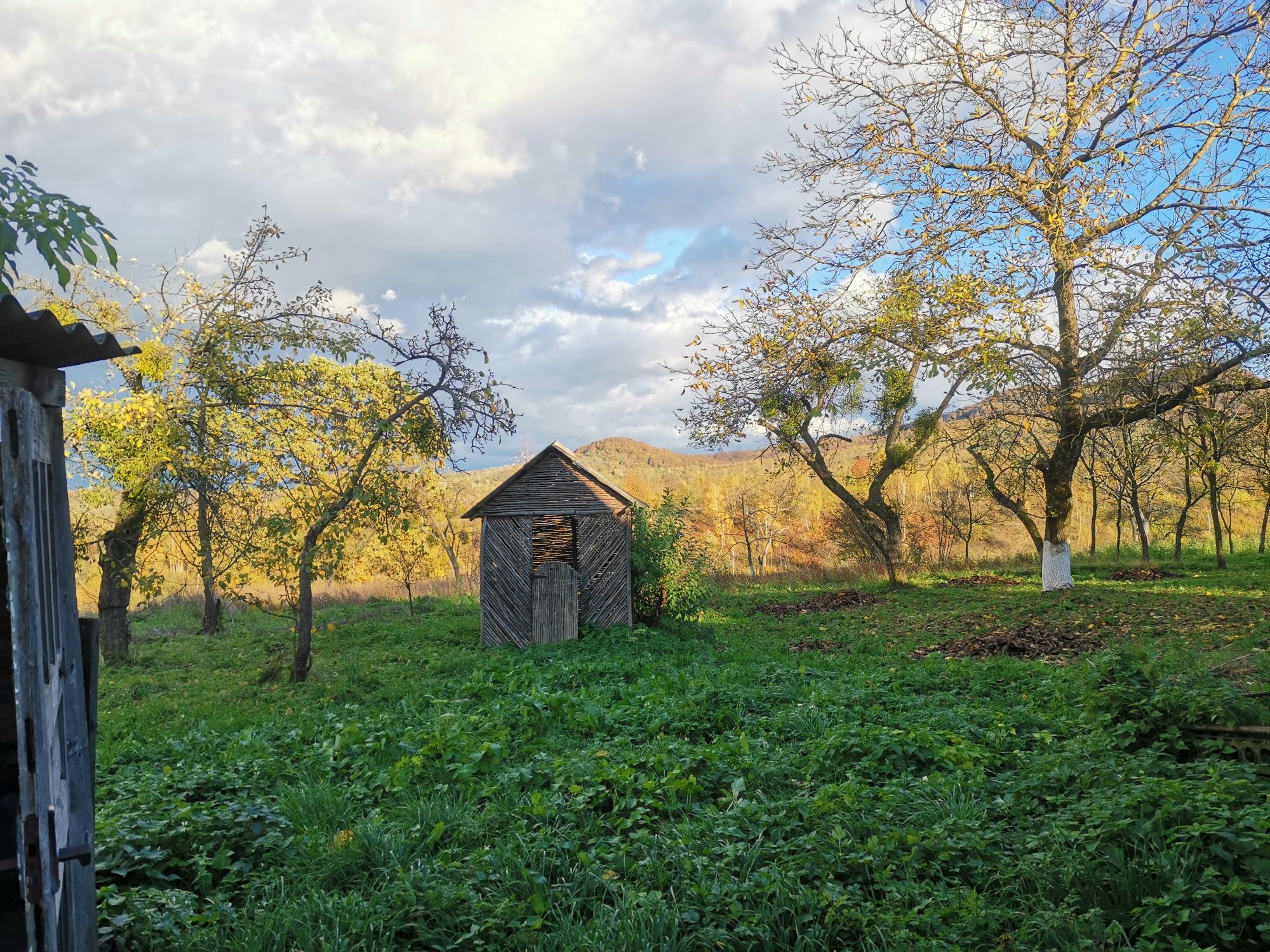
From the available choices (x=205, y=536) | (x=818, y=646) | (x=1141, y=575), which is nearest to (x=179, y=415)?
(x=205, y=536)

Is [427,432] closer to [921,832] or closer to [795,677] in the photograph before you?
[795,677]

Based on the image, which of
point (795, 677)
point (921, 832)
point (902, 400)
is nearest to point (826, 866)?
point (921, 832)

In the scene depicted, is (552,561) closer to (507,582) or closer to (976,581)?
(507,582)

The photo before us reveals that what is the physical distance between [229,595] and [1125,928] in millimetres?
12533

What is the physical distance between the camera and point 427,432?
13234 millimetres

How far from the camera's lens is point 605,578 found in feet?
55.7

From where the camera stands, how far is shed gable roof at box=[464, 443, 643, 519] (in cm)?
1683

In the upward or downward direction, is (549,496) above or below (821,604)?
above

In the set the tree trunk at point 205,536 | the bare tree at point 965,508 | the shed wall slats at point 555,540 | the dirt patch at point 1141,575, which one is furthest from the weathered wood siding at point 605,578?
the bare tree at point 965,508

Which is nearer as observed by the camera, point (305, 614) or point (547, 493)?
point (305, 614)

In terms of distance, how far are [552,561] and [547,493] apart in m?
1.46

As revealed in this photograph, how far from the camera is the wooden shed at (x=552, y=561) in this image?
1664cm

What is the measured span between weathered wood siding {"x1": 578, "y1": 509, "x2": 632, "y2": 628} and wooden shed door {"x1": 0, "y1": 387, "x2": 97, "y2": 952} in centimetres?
1350

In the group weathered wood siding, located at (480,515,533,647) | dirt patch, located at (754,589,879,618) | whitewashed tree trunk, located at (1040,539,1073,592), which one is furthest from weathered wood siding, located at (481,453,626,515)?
whitewashed tree trunk, located at (1040,539,1073,592)
